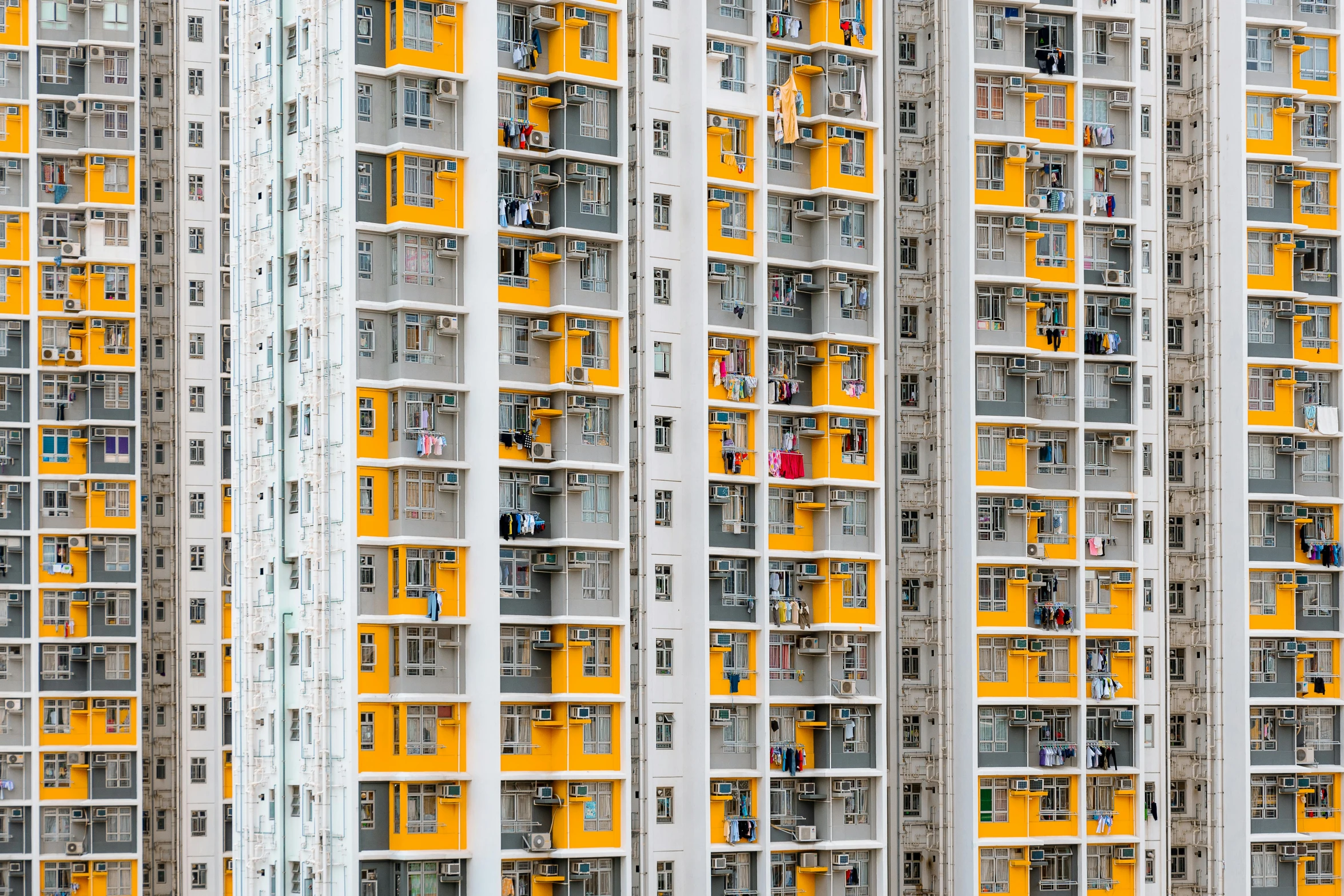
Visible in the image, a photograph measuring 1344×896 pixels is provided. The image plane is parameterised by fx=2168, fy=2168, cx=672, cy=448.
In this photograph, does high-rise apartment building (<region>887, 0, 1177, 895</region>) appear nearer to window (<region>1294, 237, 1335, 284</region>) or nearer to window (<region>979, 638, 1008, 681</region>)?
window (<region>979, 638, 1008, 681</region>)

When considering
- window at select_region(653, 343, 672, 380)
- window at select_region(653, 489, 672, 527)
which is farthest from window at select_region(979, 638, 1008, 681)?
window at select_region(653, 343, 672, 380)

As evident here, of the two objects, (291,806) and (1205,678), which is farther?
(1205,678)

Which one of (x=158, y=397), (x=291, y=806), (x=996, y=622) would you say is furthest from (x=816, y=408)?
(x=158, y=397)

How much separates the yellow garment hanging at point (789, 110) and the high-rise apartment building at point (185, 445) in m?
19.8

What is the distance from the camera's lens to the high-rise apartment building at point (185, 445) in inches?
2608

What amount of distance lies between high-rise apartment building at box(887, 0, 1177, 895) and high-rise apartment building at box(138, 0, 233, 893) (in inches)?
852

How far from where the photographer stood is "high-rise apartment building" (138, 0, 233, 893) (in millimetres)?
66250

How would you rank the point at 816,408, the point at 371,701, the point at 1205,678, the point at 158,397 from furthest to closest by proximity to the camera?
the point at 158,397 < the point at 1205,678 < the point at 816,408 < the point at 371,701

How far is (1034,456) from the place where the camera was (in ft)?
190

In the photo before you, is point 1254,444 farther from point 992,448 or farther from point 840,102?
point 840,102

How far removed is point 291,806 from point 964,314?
21574 millimetres

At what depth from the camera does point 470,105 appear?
5116cm

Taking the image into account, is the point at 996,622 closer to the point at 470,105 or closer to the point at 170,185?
the point at 470,105

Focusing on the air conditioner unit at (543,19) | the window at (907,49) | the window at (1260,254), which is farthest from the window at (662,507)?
the window at (1260,254)
